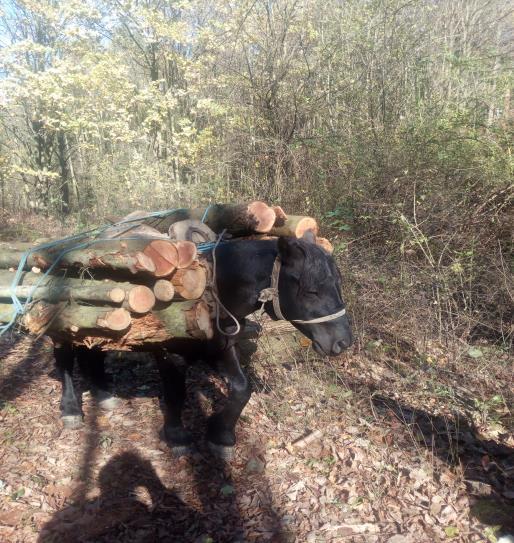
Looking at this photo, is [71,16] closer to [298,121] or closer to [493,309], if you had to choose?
[298,121]

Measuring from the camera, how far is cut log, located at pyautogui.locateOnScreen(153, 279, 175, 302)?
323 centimetres

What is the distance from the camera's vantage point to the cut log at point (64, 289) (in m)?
3.17

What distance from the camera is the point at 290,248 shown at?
10.8 feet

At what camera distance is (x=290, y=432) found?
4359 millimetres

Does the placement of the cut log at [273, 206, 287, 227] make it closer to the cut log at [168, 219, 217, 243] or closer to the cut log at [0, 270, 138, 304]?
the cut log at [168, 219, 217, 243]

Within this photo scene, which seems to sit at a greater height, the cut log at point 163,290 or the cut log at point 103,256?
the cut log at point 103,256

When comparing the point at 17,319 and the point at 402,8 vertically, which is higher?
the point at 402,8

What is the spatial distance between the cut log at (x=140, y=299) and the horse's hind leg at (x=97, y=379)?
213 cm

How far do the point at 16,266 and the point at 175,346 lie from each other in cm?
165

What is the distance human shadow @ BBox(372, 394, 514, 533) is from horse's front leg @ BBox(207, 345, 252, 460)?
56.9 inches

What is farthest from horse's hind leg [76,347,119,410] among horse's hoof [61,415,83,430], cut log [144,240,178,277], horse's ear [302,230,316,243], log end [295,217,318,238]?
horse's ear [302,230,316,243]

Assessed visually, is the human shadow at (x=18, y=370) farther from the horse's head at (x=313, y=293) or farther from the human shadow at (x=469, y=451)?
the human shadow at (x=469, y=451)

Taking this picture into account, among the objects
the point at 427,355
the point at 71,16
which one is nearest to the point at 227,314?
the point at 427,355

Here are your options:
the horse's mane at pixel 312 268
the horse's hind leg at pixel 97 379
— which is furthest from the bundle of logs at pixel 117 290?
the horse's hind leg at pixel 97 379
